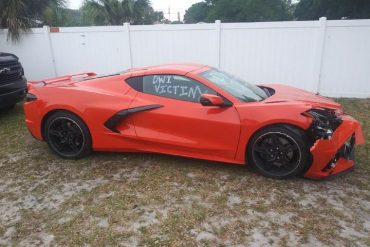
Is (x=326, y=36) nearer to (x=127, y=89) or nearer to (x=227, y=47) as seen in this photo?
(x=227, y=47)

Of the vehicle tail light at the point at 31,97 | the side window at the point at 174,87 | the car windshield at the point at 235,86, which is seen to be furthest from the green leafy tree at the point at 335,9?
the vehicle tail light at the point at 31,97

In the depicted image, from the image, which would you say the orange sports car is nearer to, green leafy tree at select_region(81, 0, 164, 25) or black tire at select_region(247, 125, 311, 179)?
black tire at select_region(247, 125, 311, 179)

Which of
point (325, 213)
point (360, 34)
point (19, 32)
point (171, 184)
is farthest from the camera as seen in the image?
point (19, 32)

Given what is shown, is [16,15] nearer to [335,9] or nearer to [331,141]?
[331,141]

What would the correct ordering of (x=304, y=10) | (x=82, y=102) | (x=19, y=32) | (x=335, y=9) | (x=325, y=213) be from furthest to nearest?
(x=304, y=10) < (x=335, y=9) < (x=19, y=32) < (x=82, y=102) < (x=325, y=213)

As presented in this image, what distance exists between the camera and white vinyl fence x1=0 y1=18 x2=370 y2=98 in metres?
8.11

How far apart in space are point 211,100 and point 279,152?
37.8 inches

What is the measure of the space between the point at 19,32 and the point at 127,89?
6.85 m

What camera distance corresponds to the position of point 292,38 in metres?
8.27

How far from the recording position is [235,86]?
445 cm

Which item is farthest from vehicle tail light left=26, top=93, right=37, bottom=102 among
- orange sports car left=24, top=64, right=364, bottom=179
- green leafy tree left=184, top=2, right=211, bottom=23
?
green leafy tree left=184, top=2, right=211, bottom=23

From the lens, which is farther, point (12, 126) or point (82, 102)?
point (12, 126)

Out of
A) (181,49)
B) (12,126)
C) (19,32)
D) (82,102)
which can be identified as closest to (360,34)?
(181,49)

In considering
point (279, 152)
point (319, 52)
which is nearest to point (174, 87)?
point (279, 152)
